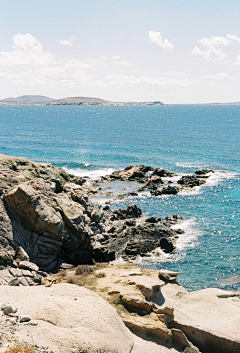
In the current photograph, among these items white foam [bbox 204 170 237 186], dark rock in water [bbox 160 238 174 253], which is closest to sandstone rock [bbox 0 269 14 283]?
dark rock in water [bbox 160 238 174 253]

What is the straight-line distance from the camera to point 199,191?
197ft

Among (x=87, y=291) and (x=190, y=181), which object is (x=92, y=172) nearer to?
(x=190, y=181)

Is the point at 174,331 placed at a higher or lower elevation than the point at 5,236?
lower

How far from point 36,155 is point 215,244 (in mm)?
69746

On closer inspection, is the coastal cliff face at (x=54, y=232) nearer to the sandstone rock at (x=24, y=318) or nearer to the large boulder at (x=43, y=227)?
the large boulder at (x=43, y=227)

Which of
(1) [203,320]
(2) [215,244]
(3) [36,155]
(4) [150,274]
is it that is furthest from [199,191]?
(3) [36,155]

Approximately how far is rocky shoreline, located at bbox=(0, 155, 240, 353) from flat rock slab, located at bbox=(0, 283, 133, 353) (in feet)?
0.16

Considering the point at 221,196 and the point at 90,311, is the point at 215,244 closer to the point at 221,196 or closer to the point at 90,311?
the point at 221,196

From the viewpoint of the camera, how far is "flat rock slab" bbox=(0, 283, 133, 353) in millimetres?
13250

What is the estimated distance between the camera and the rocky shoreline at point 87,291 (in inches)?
578

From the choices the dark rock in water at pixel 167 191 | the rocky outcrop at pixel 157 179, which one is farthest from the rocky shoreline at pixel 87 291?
the rocky outcrop at pixel 157 179

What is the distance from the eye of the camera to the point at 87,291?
1848 centimetres

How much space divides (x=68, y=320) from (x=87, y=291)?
11.8 ft

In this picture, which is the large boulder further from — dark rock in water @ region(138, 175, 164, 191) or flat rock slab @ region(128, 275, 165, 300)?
dark rock in water @ region(138, 175, 164, 191)
